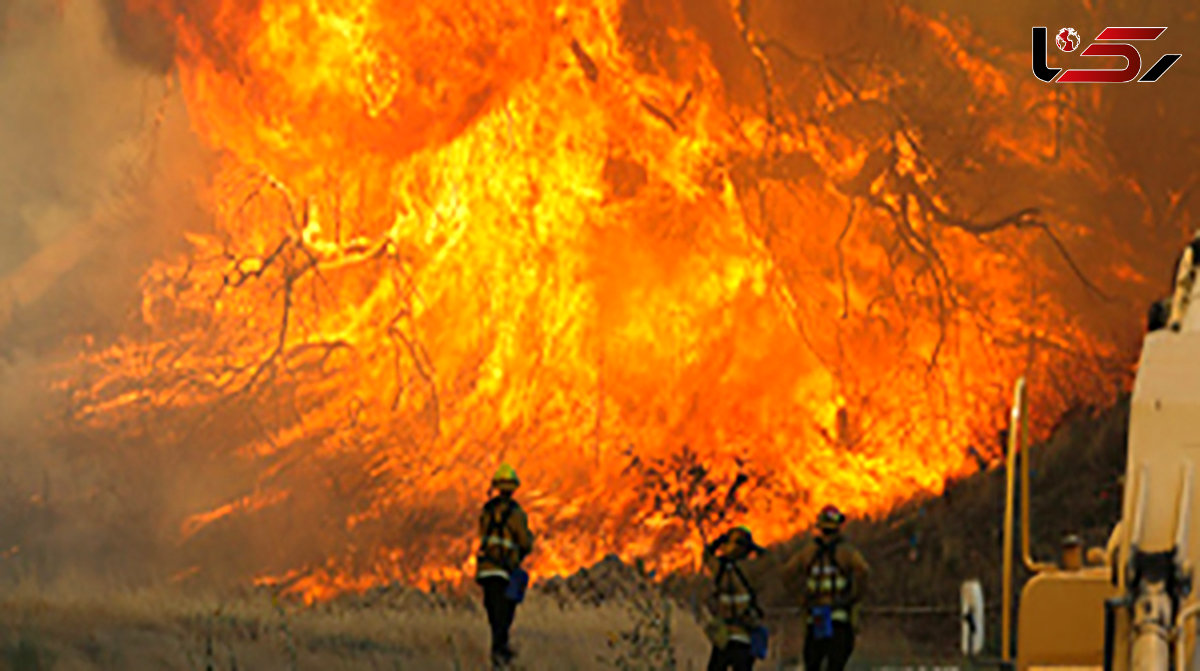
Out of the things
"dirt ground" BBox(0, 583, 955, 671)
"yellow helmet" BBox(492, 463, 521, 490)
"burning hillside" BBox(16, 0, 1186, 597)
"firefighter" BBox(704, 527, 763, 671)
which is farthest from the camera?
"burning hillside" BBox(16, 0, 1186, 597)

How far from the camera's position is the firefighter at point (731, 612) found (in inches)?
600

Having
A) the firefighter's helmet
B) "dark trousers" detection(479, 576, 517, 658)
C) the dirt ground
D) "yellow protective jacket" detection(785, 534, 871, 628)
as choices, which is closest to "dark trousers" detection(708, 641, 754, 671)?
"yellow protective jacket" detection(785, 534, 871, 628)

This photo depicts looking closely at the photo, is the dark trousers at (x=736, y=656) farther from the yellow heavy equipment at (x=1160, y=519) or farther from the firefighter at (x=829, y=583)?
the yellow heavy equipment at (x=1160, y=519)

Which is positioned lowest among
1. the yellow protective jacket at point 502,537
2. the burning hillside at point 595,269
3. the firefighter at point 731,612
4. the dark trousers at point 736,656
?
the dark trousers at point 736,656

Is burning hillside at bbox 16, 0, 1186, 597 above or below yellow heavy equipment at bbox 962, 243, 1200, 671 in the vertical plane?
above

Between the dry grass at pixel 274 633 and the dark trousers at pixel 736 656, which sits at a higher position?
the dry grass at pixel 274 633

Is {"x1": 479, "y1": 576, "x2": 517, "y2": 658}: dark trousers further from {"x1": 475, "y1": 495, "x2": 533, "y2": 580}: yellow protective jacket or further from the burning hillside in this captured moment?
the burning hillside

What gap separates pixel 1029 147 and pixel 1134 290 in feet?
8.59

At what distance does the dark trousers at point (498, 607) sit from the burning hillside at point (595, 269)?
13734mm

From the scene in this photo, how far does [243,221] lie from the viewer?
31.7 metres

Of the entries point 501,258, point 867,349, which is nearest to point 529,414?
point 501,258

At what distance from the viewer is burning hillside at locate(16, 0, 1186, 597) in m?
30.9

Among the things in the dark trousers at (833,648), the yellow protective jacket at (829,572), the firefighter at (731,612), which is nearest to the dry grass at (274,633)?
the dark trousers at (833,648)

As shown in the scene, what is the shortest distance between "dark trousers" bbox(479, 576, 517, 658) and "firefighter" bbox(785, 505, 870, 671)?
2.25 metres
